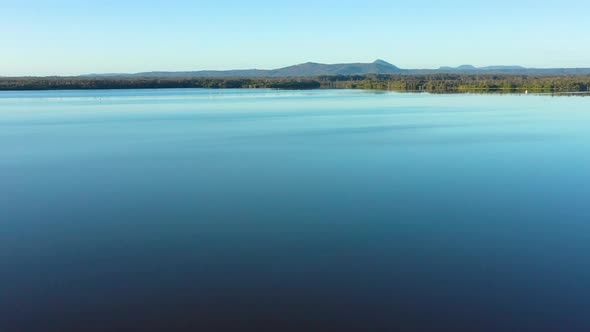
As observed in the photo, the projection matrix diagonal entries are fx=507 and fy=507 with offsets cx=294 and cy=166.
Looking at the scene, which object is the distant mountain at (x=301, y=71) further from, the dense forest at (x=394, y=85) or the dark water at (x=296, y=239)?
the dark water at (x=296, y=239)

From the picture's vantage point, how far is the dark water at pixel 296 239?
13.3ft

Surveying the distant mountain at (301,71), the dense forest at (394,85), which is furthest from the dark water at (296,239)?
the distant mountain at (301,71)

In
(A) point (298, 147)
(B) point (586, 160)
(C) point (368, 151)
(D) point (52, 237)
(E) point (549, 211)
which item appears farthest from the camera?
(A) point (298, 147)

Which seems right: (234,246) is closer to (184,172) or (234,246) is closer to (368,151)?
(184,172)

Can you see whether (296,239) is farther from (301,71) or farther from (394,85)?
(301,71)

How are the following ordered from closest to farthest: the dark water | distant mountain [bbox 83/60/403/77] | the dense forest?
the dark water, the dense forest, distant mountain [bbox 83/60/403/77]

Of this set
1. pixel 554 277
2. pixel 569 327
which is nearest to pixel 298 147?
pixel 554 277

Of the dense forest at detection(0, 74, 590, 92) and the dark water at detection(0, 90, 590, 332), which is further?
the dense forest at detection(0, 74, 590, 92)

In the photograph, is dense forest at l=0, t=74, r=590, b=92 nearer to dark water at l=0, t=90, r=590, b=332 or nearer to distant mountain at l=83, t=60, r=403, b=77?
dark water at l=0, t=90, r=590, b=332

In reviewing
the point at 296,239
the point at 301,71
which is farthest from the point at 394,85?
the point at 301,71

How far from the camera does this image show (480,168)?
9469 millimetres

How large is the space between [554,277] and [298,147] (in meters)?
8.12

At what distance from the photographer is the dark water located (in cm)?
404

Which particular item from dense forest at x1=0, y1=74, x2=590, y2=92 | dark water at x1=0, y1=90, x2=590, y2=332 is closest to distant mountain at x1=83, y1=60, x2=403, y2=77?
dense forest at x1=0, y1=74, x2=590, y2=92
